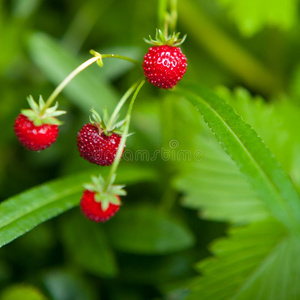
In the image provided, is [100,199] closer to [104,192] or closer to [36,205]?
[104,192]

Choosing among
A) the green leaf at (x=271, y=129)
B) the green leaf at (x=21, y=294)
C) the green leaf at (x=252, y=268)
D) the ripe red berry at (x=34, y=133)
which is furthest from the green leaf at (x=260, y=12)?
the green leaf at (x=21, y=294)

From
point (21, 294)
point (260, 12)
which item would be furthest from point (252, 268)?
point (260, 12)

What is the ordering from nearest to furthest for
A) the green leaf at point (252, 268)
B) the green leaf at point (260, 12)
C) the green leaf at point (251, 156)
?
1. the green leaf at point (251, 156)
2. the green leaf at point (252, 268)
3. the green leaf at point (260, 12)

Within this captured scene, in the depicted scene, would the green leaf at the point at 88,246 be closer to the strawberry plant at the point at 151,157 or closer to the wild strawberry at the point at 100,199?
the strawberry plant at the point at 151,157

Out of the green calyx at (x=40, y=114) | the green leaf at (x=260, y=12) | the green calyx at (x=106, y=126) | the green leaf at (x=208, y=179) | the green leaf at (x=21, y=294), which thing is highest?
the green leaf at (x=260, y=12)

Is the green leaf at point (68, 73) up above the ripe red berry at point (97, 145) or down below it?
above

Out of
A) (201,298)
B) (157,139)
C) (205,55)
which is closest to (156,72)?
(201,298)
